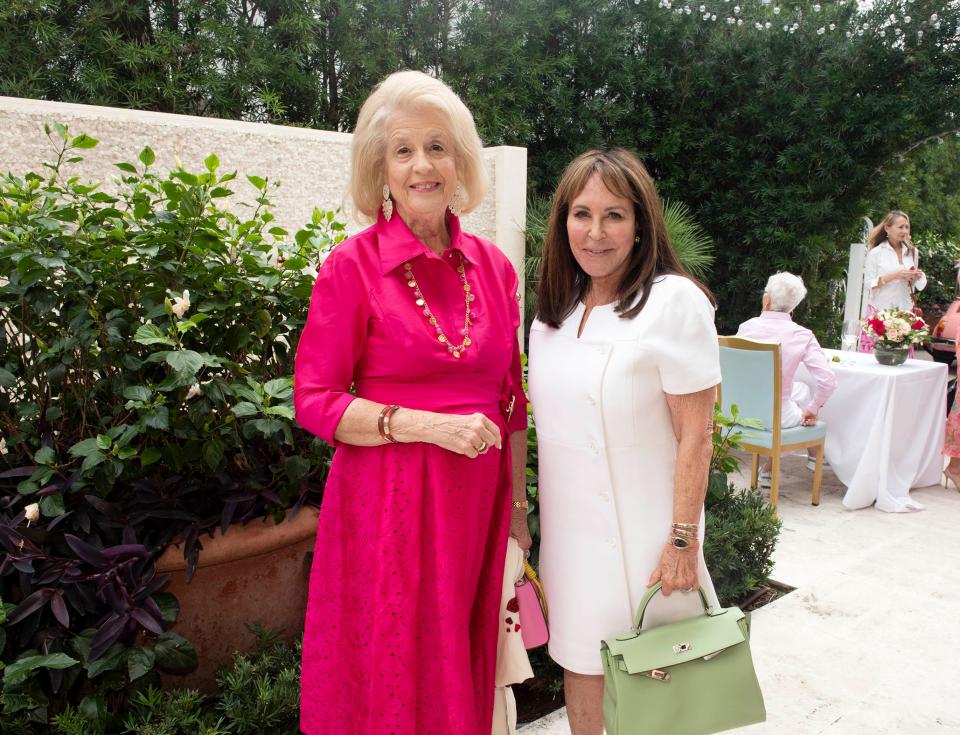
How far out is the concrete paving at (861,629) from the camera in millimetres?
2418

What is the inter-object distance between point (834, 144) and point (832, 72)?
81cm

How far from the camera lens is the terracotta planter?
2.05m

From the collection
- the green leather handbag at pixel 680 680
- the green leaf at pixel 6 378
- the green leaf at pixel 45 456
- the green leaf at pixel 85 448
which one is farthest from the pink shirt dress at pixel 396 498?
the green leaf at pixel 6 378

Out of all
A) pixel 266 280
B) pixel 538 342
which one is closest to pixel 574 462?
pixel 538 342

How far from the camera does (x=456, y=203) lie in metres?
1.54

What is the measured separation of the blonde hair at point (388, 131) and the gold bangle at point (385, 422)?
0.43m

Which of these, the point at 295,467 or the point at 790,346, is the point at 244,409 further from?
the point at 790,346

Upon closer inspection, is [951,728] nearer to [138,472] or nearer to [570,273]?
[570,273]

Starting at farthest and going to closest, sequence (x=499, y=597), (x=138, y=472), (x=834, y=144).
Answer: (x=834, y=144)
(x=138, y=472)
(x=499, y=597)

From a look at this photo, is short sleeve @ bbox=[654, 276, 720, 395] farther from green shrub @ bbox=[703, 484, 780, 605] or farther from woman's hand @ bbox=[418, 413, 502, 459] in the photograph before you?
green shrub @ bbox=[703, 484, 780, 605]

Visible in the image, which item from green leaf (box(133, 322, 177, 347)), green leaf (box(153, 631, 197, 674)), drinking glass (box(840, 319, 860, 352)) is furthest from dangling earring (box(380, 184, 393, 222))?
drinking glass (box(840, 319, 860, 352))

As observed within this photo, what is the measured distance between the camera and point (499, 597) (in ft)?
5.19

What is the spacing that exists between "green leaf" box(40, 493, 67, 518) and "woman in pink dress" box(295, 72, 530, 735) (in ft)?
2.67

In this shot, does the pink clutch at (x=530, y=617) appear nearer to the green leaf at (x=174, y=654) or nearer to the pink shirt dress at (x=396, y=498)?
the pink shirt dress at (x=396, y=498)
